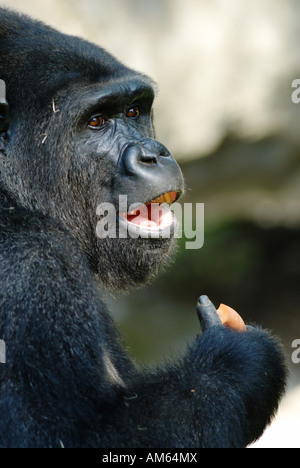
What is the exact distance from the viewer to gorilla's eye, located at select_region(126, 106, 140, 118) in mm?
5569

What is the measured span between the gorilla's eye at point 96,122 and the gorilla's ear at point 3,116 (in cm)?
61

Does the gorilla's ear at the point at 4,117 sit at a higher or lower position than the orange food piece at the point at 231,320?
higher

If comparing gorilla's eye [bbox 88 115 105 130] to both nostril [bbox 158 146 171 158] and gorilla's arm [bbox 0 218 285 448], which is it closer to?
nostril [bbox 158 146 171 158]

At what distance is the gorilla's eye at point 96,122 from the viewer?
5.18m

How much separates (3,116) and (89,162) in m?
0.66

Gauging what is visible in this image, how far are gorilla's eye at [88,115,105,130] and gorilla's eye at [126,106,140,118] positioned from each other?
0.35m

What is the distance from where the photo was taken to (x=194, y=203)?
12781 millimetres

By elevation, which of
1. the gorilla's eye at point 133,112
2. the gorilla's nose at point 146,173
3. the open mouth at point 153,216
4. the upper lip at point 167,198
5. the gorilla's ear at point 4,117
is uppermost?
the gorilla's eye at point 133,112

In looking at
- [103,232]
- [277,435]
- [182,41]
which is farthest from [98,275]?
[182,41]

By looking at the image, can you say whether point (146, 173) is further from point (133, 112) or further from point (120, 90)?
point (133, 112)

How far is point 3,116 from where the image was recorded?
4879mm

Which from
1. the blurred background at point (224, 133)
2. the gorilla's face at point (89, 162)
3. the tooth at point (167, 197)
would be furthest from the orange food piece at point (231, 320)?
the blurred background at point (224, 133)

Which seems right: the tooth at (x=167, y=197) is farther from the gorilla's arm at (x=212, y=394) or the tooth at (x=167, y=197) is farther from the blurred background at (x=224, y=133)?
the blurred background at (x=224, y=133)
